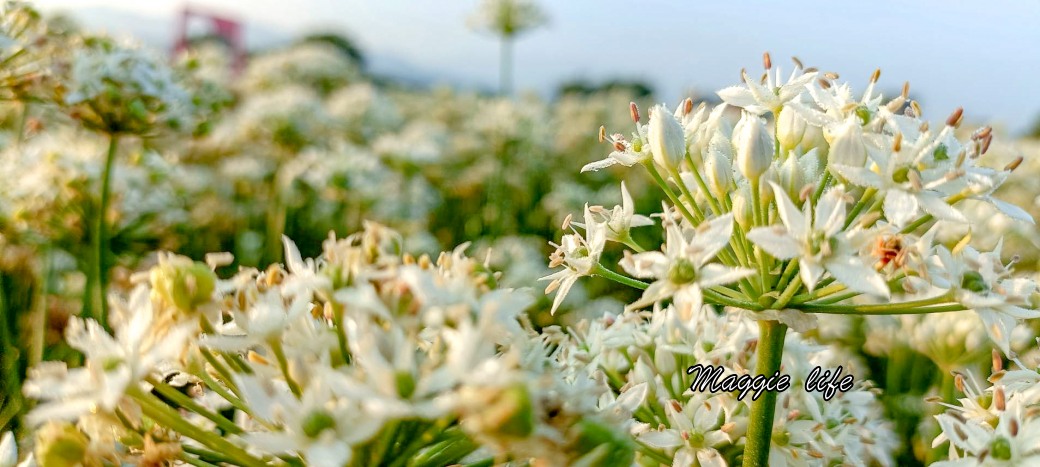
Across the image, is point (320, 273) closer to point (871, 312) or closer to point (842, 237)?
point (842, 237)

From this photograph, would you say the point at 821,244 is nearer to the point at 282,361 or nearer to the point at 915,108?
the point at 915,108

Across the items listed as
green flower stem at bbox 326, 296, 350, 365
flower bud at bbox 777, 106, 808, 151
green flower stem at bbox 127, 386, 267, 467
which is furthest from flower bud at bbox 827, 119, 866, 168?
green flower stem at bbox 127, 386, 267, 467

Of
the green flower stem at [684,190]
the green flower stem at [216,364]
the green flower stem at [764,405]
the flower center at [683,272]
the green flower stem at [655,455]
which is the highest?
the green flower stem at [684,190]

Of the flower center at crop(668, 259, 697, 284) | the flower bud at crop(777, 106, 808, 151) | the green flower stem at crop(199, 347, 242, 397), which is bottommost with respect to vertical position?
the green flower stem at crop(199, 347, 242, 397)

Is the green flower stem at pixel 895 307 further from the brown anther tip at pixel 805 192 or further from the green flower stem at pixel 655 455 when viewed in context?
the green flower stem at pixel 655 455

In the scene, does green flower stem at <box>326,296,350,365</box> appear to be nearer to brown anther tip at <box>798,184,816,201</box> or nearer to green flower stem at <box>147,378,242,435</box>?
green flower stem at <box>147,378,242,435</box>

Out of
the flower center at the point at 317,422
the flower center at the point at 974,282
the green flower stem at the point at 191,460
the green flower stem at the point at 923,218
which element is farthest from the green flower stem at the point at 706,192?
the green flower stem at the point at 191,460
